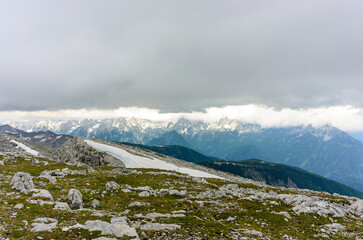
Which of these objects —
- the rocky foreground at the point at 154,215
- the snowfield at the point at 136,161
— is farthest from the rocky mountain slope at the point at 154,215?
the snowfield at the point at 136,161

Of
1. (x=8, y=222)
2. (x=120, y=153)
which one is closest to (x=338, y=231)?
(x=8, y=222)

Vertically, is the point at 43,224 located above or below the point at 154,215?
above

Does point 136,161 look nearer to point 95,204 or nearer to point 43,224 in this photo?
point 95,204

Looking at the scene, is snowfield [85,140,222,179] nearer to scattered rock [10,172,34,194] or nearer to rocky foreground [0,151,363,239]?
rocky foreground [0,151,363,239]

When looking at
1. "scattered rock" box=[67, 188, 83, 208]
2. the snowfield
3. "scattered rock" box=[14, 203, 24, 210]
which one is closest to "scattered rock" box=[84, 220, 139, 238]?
"scattered rock" box=[14, 203, 24, 210]

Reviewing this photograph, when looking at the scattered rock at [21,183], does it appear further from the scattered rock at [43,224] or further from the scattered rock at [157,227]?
the scattered rock at [157,227]

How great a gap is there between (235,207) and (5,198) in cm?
2743

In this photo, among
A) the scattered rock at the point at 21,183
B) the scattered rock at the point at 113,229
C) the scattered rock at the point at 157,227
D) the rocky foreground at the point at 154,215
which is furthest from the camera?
the scattered rock at the point at 21,183

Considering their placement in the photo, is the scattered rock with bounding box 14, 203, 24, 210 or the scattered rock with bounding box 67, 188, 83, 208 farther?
the scattered rock with bounding box 67, 188, 83, 208

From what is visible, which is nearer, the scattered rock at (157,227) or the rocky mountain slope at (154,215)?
the rocky mountain slope at (154,215)

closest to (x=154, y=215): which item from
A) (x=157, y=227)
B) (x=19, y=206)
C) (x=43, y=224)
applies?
(x=157, y=227)

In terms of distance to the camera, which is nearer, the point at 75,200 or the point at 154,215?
the point at 154,215

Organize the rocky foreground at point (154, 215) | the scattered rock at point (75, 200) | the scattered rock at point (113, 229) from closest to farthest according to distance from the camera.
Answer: the scattered rock at point (113, 229)
the rocky foreground at point (154, 215)
the scattered rock at point (75, 200)

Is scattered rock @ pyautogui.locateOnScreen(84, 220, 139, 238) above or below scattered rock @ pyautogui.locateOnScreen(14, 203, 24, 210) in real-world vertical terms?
above
